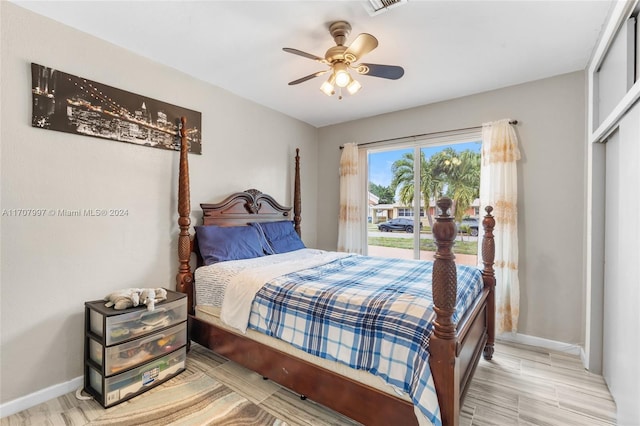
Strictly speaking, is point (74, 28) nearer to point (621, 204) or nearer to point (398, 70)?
point (398, 70)

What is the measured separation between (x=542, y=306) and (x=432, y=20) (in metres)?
2.78

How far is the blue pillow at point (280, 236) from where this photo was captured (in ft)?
11.0

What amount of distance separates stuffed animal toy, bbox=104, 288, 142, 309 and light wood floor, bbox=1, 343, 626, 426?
65 centimetres

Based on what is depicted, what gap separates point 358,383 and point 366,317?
0.37 meters

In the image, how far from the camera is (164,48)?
2379mm

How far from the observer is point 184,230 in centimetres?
263

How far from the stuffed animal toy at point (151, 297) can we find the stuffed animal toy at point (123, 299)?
4cm

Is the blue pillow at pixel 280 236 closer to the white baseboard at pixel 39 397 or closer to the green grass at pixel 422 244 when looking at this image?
the green grass at pixel 422 244

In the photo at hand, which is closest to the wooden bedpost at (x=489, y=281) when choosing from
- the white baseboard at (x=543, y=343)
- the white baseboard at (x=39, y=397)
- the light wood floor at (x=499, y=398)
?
the light wood floor at (x=499, y=398)

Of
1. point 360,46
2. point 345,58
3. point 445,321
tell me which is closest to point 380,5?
point 360,46

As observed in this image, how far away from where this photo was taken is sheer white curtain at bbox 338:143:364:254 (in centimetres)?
410

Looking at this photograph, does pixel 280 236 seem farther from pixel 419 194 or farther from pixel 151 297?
pixel 419 194

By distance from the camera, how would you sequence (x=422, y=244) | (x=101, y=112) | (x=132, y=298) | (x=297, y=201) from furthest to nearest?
(x=297, y=201), (x=422, y=244), (x=101, y=112), (x=132, y=298)

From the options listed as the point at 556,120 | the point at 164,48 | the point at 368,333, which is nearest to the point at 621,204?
the point at 556,120
